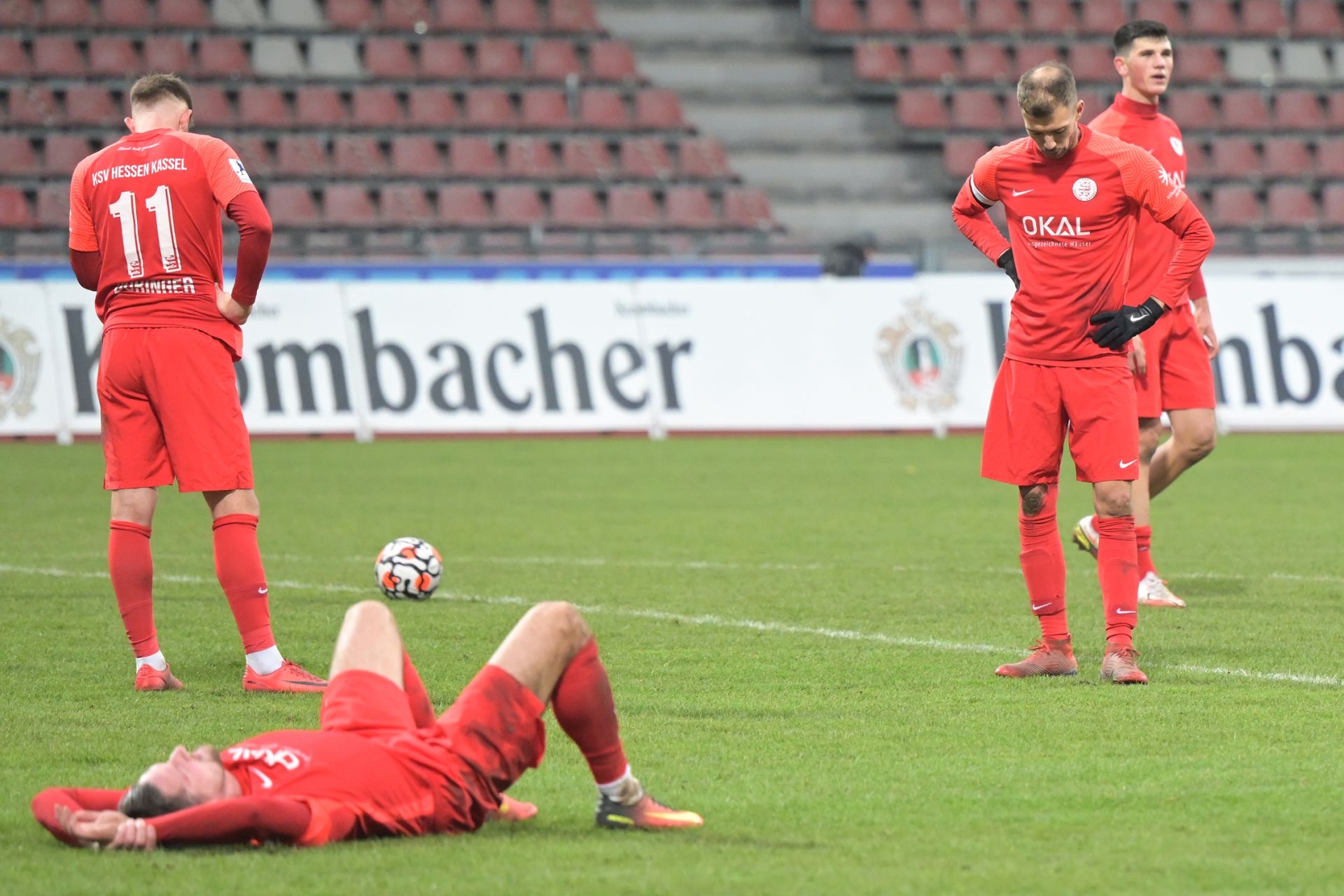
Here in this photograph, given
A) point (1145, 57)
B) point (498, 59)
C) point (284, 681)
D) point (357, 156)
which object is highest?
point (498, 59)

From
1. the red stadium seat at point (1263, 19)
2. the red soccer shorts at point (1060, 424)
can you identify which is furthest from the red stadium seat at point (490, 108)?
the red soccer shorts at point (1060, 424)

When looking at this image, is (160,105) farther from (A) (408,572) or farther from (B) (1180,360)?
(B) (1180,360)

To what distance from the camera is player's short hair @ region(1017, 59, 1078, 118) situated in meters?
6.17

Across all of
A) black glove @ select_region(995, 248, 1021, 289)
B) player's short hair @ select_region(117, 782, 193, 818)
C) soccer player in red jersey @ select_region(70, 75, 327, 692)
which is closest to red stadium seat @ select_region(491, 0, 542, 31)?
soccer player in red jersey @ select_region(70, 75, 327, 692)

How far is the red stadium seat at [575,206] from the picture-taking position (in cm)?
2328

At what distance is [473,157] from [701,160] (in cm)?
300

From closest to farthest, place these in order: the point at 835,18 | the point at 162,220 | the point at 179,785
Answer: the point at 179,785
the point at 162,220
the point at 835,18

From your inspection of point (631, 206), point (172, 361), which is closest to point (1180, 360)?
point (172, 361)

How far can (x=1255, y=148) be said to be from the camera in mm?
26203

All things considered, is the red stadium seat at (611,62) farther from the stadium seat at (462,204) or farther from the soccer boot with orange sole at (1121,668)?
the soccer boot with orange sole at (1121,668)

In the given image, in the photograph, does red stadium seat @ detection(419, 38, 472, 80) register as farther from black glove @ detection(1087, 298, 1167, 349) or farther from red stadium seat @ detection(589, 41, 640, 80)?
black glove @ detection(1087, 298, 1167, 349)

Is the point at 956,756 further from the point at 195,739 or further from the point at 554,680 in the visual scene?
the point at 195,739

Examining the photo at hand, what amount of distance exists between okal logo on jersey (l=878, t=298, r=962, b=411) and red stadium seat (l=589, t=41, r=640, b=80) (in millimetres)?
8440

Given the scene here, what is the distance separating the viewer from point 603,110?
2486cm
